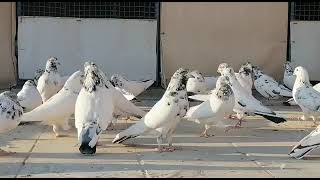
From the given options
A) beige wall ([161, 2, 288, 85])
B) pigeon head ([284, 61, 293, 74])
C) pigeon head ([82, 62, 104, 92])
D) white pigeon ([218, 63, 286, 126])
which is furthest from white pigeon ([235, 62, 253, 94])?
pigeon head ([82, 62, 104, 92])

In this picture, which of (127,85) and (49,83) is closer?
(49,83)

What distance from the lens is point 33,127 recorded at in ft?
27.3

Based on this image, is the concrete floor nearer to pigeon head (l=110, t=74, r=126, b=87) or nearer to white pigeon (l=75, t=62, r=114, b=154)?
white pigeon (l=75, t=62, r=114, b=154)

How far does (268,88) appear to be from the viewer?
35.1 feet

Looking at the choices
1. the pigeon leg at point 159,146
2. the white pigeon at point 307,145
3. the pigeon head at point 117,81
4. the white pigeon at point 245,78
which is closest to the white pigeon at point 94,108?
the pigeon leg at point 159,146

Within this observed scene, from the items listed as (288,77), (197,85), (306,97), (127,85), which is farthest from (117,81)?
(288,77)

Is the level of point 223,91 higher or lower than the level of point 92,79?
lower

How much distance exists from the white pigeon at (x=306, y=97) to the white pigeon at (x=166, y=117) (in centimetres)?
233

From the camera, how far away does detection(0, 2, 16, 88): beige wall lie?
12430 millimetres

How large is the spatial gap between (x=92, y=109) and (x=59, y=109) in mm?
743

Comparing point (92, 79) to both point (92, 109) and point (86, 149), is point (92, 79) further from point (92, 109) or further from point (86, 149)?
point (86, 149)

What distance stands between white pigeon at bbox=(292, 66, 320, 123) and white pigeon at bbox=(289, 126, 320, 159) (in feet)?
6.51

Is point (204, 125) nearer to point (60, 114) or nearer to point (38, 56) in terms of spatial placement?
point (60, 114)

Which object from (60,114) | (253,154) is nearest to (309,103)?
(253,154)
